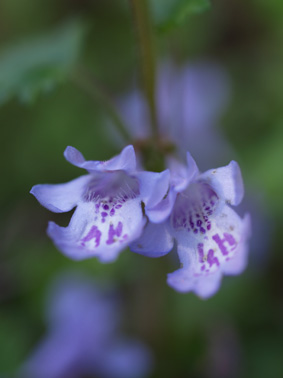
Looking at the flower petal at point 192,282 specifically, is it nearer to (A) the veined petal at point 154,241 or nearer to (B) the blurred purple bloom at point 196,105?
(A) the veined petal at point 154,241

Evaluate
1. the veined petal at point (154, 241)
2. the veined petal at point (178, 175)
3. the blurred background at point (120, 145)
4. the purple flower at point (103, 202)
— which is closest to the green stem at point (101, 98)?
the blurred background at point (120, 145)

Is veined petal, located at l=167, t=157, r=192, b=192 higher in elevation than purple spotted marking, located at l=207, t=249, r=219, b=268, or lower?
higher

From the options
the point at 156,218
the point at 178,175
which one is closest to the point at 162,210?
the point at 156,218

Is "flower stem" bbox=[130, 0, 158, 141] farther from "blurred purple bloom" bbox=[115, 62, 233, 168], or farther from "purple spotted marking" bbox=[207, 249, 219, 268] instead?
"blurred purple bloom" bbox=[115, 62, 233, 168]

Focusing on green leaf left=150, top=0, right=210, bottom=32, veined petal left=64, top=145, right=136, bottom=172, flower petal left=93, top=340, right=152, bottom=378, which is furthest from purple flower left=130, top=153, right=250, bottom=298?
flower petal left=93, top=340, right=152, bottom=378

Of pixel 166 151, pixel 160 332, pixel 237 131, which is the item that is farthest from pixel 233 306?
pixel 166 151

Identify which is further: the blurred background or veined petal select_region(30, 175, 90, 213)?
the blurred background

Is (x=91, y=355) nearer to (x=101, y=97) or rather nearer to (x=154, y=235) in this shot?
(x=101, y=97)
